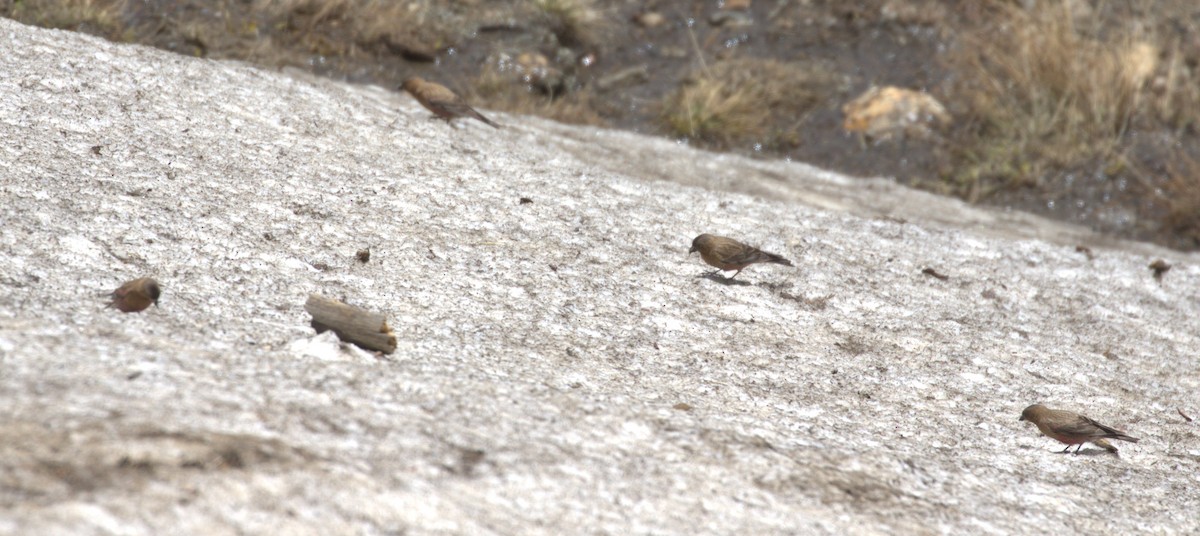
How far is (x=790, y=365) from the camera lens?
11.8ft

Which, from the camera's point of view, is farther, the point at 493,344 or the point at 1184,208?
the point at 1184,208

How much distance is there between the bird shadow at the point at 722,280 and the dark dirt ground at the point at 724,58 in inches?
143

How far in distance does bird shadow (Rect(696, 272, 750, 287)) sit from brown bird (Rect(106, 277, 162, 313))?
2.28 m

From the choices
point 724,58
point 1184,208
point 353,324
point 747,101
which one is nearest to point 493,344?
point 353,324

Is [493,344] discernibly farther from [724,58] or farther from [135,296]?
[724,58]

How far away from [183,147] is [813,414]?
2.91 m

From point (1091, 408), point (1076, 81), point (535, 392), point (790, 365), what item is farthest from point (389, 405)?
point (1076, 81)

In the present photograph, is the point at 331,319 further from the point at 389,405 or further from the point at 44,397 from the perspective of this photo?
the point at 44,397

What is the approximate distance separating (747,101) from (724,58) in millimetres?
1378

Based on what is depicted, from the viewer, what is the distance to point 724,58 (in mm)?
10188

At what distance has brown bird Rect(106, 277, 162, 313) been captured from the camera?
2865 millimetres

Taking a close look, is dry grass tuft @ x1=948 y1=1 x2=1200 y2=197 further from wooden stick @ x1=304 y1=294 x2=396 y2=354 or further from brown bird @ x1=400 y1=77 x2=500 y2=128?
wooden stick @ x1=304 y1=294 x2=396 y2=354

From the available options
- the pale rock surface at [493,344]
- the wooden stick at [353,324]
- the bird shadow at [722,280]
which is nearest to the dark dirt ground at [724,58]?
the pale rock surface at [493,344]

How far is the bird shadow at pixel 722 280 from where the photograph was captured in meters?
4.36
